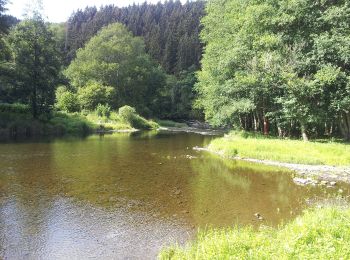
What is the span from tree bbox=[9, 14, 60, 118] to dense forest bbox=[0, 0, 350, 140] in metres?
0.13

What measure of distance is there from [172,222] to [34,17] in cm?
4398

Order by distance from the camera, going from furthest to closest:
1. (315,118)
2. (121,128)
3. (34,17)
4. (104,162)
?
(121,128)
(34,17)
(315,118)
(104,162)

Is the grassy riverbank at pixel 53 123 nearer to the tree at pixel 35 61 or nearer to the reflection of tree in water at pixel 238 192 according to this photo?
the tree at pixel 35 61

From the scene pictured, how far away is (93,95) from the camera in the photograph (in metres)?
63.6

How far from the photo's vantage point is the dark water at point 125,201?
10.5 metres

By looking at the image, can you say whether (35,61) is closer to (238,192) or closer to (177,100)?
(238,192)

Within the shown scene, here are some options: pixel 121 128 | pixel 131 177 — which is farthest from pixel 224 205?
pixel 121 128

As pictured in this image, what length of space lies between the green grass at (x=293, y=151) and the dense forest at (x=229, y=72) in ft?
14.4

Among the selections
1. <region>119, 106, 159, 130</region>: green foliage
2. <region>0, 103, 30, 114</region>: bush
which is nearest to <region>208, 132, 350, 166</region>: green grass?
<region>0, 103, 30, 114</region>: bush

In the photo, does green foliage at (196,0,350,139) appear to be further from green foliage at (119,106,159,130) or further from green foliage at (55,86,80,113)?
green foliage at (55,86,80,113)

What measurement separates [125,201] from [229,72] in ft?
89.5

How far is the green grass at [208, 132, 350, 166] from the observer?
902 inches

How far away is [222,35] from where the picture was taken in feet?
145

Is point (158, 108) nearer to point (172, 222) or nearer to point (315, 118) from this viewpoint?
point (315, 118)
